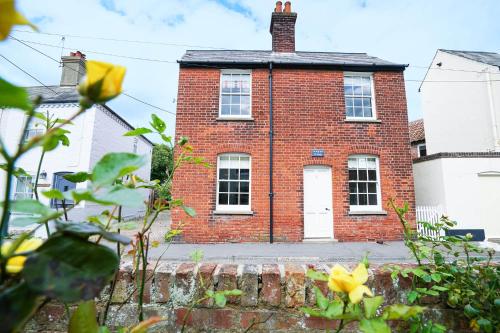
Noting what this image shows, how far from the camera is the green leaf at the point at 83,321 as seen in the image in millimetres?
502

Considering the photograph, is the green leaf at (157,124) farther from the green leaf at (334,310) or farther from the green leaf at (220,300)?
the green leaf at (334,310)

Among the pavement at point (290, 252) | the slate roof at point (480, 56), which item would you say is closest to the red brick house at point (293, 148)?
the pavement at point (290, 252)

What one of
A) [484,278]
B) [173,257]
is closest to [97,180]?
[484,278]

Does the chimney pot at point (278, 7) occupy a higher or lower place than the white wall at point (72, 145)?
higher

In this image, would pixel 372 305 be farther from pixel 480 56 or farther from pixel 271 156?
pixel 480 56

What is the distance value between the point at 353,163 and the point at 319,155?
48.6 inches

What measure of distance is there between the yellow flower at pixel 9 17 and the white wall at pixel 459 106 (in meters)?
16.7

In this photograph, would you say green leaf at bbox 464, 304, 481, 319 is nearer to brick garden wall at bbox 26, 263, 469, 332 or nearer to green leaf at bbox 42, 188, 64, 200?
brick garden wall at bbox 26, 263, 469, 332

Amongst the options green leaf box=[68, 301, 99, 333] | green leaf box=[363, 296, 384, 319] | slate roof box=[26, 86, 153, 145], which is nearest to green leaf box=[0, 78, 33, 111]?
green leaf box=[68, 301, 99, 333]

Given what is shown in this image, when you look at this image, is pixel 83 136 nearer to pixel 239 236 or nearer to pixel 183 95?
pixel 183 95

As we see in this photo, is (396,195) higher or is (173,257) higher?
(396,195)

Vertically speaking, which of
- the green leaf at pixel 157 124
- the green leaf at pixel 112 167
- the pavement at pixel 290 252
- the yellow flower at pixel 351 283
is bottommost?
the pavement at pixel 290 252

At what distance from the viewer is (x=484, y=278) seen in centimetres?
100

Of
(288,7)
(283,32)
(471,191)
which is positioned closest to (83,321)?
(471,191)
